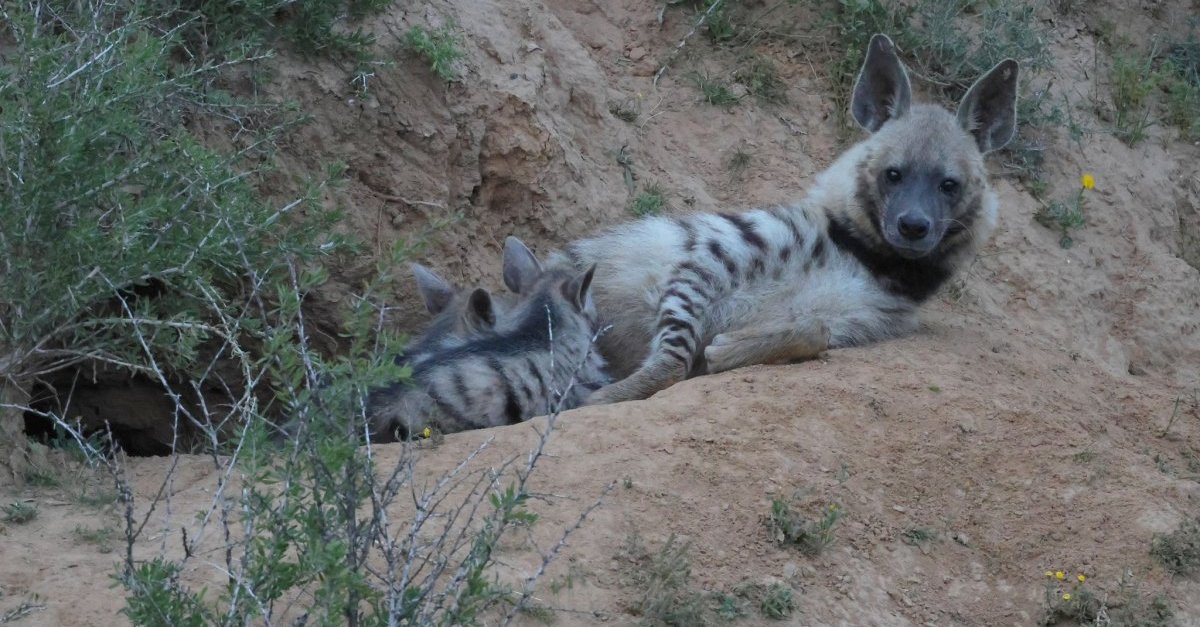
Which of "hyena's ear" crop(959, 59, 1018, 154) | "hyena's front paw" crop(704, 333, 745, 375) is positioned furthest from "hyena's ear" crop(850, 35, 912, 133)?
"hyena's front paw" crop(704, 333, 745, 375)

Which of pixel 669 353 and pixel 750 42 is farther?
pixel 750 42

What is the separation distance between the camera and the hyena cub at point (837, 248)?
5.78m

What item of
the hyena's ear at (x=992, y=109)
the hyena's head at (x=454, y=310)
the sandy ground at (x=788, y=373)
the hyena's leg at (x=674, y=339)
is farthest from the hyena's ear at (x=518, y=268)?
the hyena's ear at (x=992, y=109)

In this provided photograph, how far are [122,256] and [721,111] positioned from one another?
4.02 meters

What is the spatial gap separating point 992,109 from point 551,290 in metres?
2.33

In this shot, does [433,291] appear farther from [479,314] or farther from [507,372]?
[507,372]

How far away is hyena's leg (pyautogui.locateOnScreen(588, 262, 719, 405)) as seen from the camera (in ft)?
17.8

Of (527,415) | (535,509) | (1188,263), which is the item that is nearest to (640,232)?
(527,415)

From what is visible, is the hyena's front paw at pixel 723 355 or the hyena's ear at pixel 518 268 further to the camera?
the hyena's ear at pixel 518 268

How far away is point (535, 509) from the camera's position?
3768 mm

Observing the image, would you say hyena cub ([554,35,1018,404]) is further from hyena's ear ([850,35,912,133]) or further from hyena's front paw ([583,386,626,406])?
hyena's front paw ([583,386,626,406])

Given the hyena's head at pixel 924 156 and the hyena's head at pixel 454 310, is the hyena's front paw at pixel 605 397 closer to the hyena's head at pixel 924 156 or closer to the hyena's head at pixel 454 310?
the hyena's head at pixel 454 310

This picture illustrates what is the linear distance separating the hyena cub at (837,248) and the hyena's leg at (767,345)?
22 cm

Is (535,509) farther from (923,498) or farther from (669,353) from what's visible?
(669,353)
